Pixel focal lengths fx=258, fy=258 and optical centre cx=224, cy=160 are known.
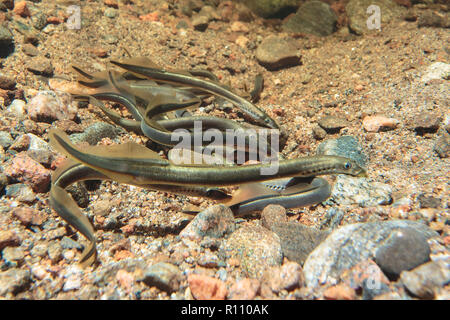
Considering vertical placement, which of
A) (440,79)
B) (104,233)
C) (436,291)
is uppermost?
(440,79)

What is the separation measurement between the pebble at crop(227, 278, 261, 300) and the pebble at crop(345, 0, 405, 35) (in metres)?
6.38

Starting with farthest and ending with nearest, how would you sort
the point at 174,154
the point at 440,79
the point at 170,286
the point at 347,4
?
the point at 347,4, the point at 440,79, the point at 174,154, the point at 170,286

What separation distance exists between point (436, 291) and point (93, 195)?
9.88ft

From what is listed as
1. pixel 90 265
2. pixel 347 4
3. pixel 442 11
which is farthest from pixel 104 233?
pixel 442 11

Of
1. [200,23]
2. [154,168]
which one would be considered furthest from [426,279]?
[200,23]

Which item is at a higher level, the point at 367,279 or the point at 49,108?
the point at 49,108

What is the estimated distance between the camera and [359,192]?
8.86 feet

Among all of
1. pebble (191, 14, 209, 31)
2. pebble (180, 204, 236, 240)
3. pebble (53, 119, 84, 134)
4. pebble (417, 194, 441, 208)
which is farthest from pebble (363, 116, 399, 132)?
pebble (191, 14, 209, 31)

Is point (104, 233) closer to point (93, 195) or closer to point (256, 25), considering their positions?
point (93, 195)

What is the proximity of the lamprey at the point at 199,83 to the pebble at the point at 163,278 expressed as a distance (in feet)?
8.88

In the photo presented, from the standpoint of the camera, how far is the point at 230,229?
2.37 m

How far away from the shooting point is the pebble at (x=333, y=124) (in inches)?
152

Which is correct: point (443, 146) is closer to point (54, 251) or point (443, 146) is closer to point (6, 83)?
point (54, 251)

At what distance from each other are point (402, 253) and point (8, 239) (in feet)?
9.47
